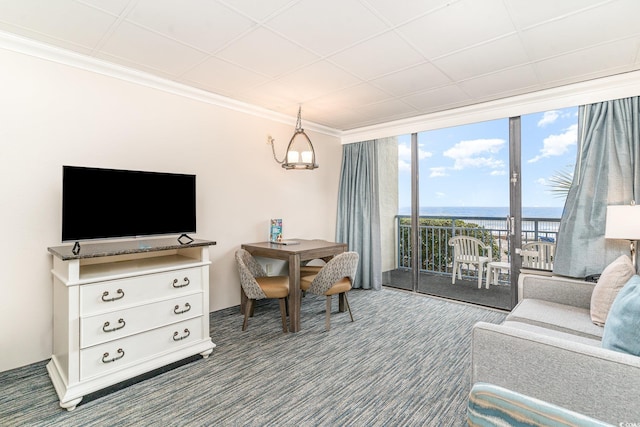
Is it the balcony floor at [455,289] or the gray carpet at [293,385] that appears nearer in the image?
the gray carpet at [293,385]

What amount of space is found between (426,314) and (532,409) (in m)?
3.15

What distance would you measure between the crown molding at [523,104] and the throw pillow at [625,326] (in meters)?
2.35

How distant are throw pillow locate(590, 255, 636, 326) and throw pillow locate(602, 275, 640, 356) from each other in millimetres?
532

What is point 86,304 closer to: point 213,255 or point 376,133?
point 213,255

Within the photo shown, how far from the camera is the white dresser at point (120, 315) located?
196cm

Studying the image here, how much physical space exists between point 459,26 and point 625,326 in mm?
1979

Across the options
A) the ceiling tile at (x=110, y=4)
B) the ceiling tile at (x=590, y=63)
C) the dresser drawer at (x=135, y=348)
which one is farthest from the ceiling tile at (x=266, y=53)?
the dresser drawer at (x=135, y=348)

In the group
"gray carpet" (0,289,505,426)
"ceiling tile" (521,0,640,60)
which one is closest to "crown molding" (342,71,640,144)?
"ceiling tile" (521,0,640,60)

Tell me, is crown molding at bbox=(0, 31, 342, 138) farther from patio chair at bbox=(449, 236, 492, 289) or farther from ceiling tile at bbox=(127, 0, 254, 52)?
patio chair at bbox=(449, 236, 492, 289)

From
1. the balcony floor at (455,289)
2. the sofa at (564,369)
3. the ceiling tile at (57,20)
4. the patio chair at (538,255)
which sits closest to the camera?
the sofa at (564,369)

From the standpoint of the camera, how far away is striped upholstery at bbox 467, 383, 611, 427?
0.55 meters

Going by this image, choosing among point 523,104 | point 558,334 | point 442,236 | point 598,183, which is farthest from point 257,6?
point 442,236

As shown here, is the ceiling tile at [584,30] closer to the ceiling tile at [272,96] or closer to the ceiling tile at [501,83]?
the ceiling tile at [501,83]

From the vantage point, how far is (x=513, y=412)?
608 millimetres
